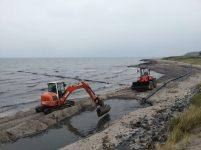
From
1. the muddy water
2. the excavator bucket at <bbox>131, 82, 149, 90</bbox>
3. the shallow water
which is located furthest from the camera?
the shallow water

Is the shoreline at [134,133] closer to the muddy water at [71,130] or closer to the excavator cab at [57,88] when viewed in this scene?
the muddy water at [71,130]

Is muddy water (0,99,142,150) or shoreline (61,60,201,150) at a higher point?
shoreline (61,60,201,150)

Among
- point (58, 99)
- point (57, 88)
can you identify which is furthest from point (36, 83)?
point (58, 99)

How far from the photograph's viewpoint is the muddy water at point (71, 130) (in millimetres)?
18359

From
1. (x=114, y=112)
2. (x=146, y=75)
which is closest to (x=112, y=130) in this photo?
(x=114, y=112)

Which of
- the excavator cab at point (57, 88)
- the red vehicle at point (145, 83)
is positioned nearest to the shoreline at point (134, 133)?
the excavator cab at point (57, 88)

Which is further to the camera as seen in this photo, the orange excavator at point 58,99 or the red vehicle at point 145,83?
the red vehicle at point 145,83

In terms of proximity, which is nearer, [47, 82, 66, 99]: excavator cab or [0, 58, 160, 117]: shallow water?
[47, 82, 66, 99]: excavator cab

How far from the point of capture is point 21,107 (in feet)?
109

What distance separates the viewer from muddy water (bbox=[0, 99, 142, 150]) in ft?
60.2

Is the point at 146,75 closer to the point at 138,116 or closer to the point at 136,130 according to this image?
the point at 138,116

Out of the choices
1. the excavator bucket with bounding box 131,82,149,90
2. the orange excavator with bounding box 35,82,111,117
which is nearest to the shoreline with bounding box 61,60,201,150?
the orange excavator with bounding box 35,82,111,117

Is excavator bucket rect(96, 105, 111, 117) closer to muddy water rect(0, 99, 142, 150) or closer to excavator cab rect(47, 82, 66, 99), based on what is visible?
muddy water rect(0, 99, 142, 150)

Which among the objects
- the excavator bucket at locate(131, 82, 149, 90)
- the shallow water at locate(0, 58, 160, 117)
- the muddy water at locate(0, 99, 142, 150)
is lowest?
the shallow water at locate(0, 58, 160, 117)
